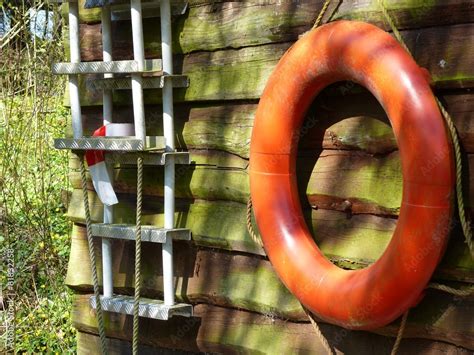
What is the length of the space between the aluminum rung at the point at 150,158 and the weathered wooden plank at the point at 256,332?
54 centimetres

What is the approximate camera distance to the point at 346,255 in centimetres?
238

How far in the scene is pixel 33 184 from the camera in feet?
17.9

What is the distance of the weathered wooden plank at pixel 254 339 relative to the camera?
2.30 meters

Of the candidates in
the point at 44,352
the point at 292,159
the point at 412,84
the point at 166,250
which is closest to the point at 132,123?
the point at 166,250

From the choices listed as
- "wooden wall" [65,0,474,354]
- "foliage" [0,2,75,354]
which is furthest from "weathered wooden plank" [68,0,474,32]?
"foliage" [0,2,75,354]

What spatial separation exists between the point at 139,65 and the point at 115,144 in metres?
0.29

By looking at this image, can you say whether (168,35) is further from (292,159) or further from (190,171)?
(292,159)

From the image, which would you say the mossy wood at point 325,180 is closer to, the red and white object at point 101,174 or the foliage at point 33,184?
the red and white object at point 101,174

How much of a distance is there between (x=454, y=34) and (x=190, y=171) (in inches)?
44.2

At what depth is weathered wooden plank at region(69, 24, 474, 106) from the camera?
2113 mm

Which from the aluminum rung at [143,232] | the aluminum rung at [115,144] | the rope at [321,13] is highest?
the rope at [321,13]

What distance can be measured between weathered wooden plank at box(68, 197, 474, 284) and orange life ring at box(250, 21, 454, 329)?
0.08 metres

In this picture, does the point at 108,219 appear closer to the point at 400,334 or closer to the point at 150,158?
the point at 150,158

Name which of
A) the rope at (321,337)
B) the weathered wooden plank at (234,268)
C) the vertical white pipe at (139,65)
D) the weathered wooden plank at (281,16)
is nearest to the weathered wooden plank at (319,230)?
the weathered wooden plank at (234,268)
